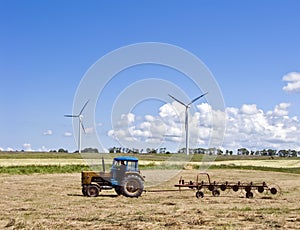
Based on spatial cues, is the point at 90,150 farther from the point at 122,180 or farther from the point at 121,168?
the point at 122,180

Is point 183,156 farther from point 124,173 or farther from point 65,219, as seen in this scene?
point 65,219

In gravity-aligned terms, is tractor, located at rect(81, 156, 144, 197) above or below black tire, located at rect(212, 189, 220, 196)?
above

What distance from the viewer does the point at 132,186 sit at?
2667cm

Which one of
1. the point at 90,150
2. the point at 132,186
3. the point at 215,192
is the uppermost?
the point at 90,150

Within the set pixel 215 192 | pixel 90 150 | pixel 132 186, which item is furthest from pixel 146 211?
pixel 90 150

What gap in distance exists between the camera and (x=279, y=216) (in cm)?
1850

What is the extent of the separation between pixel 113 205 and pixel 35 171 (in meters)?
33.2

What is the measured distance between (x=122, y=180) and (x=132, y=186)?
61cm

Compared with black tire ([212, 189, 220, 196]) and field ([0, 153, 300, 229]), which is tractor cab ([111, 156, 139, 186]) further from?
black tire ([212, 189, 220, 196])

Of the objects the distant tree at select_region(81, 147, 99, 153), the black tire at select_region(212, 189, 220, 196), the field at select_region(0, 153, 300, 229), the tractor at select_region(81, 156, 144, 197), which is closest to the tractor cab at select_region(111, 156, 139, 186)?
the tractor at select_region(81, 156, 144, 197)

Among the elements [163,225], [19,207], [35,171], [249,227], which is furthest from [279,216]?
[35,171]

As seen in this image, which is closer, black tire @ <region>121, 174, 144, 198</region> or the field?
the field

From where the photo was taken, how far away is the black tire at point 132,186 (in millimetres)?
26442

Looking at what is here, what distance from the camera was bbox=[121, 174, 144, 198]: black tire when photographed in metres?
26.4
